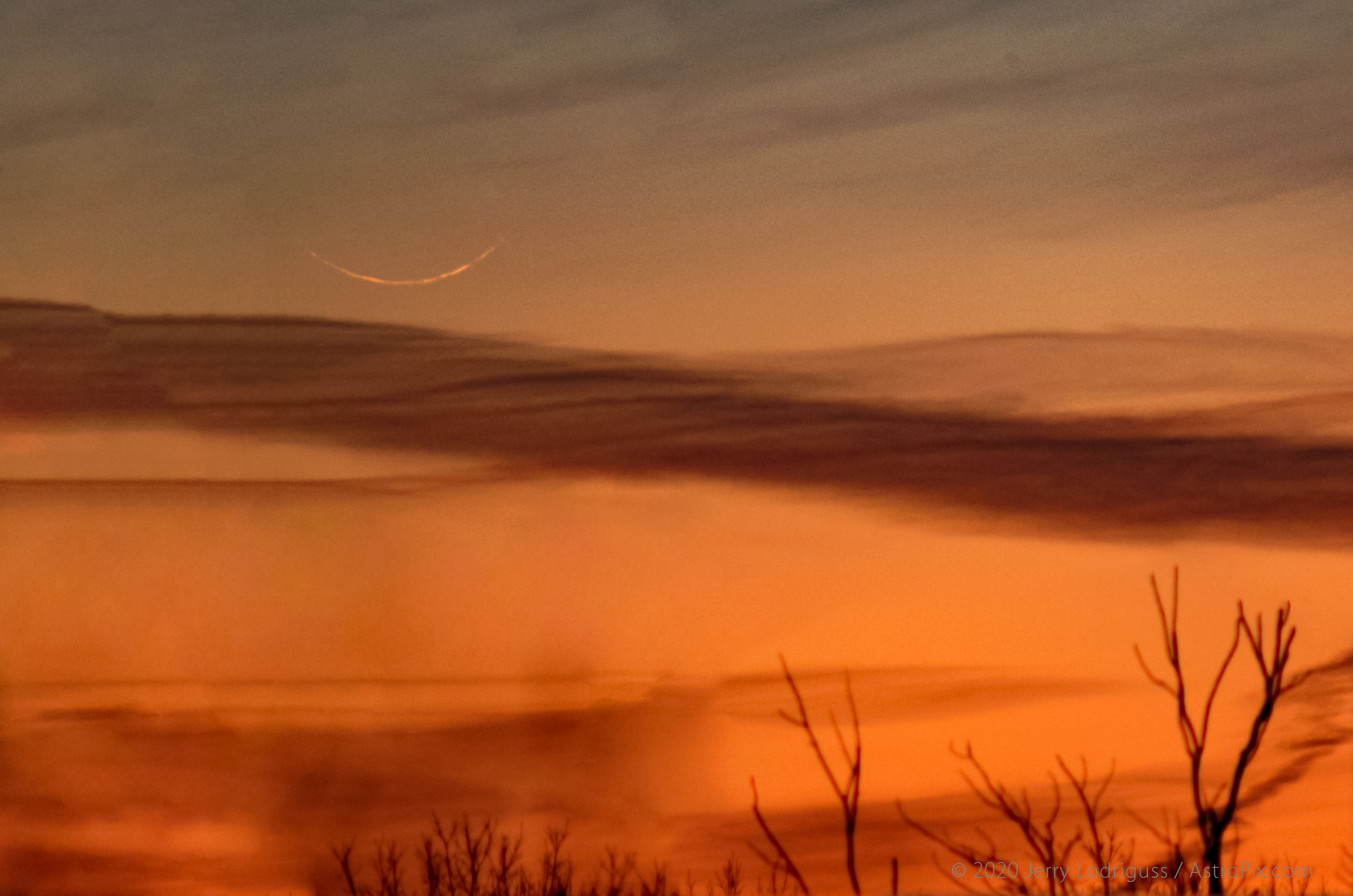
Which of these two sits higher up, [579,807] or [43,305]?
[43,305]

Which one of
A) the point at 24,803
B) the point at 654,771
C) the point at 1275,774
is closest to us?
the point at 1275,774

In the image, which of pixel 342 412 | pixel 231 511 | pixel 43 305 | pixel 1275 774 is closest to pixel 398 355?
pixel 342 412

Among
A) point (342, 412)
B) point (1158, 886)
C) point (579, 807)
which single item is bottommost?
point (1158, 886)

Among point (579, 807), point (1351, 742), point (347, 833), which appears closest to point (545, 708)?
point (579, 807)

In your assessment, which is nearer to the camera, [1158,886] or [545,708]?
[1158,886]

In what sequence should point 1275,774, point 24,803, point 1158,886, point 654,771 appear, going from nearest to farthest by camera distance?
point 1158,886, point 1275,774, point 654,771, point 24,803

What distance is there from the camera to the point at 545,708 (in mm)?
6531

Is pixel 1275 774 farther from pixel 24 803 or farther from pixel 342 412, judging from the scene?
pixel 24 803

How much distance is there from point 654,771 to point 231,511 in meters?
3.05

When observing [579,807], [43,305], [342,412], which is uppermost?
[43,305]

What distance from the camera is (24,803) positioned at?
6934 mm

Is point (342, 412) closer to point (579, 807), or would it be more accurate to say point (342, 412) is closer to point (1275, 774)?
point (579, 807)

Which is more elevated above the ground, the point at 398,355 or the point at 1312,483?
the point at 398,355

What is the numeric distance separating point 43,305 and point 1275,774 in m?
7.77
